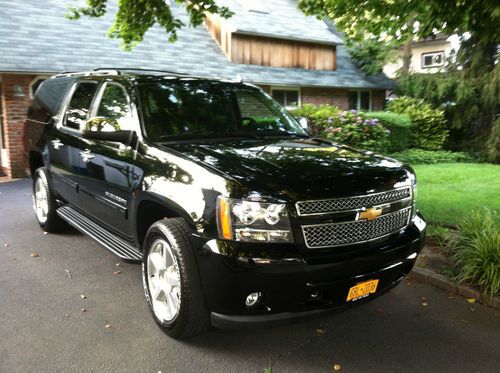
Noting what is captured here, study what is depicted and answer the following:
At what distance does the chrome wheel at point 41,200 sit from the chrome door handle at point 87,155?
160 centimetres

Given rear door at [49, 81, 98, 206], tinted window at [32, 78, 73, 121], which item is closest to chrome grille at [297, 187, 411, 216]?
rear door at [49, 81, 98, 206]

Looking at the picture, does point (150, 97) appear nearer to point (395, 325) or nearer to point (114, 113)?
point (114, 113)

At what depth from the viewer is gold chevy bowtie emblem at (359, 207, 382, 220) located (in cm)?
311

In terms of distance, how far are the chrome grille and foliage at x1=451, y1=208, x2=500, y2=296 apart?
5.09 feet

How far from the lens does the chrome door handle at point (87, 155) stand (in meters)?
4.55

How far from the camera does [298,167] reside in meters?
3.26

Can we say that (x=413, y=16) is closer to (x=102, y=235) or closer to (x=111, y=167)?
(x=111, y=167)

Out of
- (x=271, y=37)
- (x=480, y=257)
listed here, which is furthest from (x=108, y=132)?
(x=271, y=37)

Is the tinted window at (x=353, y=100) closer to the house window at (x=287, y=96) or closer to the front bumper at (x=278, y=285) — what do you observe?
the house window at (x=287, y=96)

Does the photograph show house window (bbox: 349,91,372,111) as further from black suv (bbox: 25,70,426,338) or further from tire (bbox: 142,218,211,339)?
tire (bbox: 142,218,211,339)

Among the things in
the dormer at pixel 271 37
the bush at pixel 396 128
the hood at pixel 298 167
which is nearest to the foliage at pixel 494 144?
the bush at pixel 396 128

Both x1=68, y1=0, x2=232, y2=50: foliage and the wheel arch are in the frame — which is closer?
the wheel arch

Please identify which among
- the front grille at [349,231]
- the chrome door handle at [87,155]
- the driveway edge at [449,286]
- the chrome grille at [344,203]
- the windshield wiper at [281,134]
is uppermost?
the windshield wiper at [281,134]

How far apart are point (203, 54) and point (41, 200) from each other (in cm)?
1053
